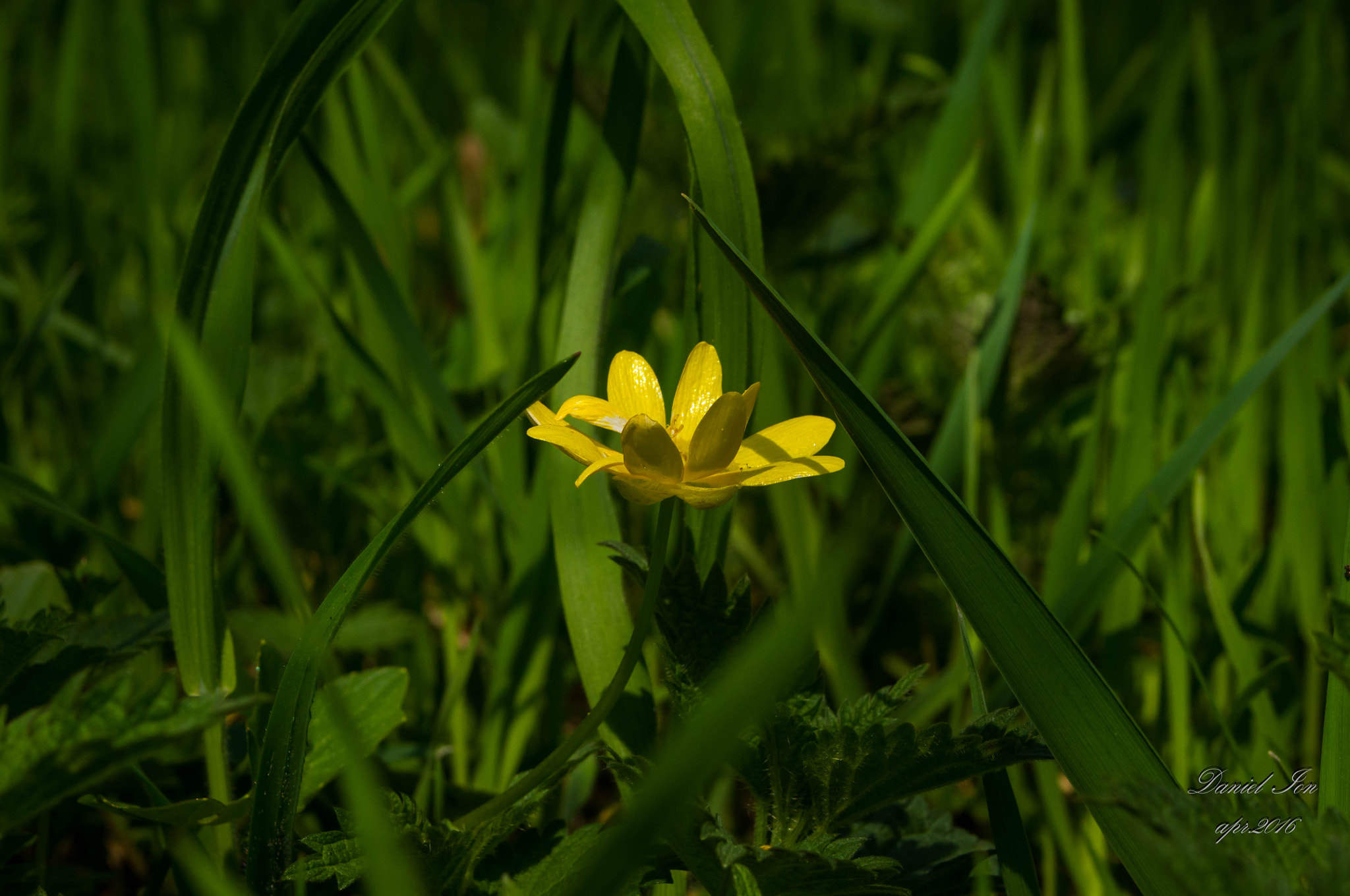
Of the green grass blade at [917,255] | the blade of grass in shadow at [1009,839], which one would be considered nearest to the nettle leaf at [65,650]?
the blade of grass in shadow at [1009,839]

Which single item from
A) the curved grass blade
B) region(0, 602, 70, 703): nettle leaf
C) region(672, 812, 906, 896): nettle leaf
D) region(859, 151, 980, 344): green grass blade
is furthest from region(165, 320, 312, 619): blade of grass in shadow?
region(859, 151, 980, 344): green grass blade

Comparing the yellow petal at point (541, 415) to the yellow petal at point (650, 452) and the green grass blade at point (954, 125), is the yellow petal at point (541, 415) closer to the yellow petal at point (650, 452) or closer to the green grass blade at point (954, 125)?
the yellow petal at point (650, 452)

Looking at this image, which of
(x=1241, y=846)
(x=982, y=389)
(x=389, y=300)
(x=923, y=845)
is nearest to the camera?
(x=1241, y=846)

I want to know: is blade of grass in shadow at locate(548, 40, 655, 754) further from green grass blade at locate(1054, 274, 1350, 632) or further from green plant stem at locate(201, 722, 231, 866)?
green grass blade at locate(1054, 274, 1350, 632)

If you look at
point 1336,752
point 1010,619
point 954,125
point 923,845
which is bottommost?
point 923,845

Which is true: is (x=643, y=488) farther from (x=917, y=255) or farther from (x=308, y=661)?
(x=917, y=255)

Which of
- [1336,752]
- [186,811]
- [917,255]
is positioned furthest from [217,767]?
[917,255]
